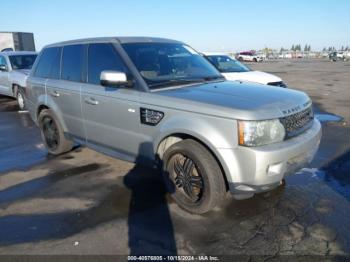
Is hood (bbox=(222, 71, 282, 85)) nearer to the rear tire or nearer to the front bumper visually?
the rear tire

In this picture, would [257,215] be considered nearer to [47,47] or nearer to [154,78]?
[154,78]

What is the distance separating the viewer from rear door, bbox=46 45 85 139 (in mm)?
5258

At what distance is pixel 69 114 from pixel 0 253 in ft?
8.72

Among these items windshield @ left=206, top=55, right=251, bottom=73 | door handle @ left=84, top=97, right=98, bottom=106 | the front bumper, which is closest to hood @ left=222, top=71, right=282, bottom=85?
windshield @ left=206, top=55, right=251, bottom=73

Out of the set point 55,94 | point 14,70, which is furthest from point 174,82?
point 14,70

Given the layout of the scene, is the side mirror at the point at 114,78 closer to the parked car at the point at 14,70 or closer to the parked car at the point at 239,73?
the parked car at the point at 239,73

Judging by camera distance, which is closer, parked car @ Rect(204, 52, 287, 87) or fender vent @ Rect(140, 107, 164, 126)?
fender vent @ Rect(140, 107, 164, 126)

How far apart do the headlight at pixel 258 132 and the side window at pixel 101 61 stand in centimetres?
188

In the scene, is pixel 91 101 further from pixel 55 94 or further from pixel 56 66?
pixel 56 66

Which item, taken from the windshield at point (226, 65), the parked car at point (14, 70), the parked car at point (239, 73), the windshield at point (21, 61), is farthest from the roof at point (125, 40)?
the windshield at point (21, 61)

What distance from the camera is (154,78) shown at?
440 cm

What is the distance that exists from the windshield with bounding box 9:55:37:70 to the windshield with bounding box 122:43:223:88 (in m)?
8.31

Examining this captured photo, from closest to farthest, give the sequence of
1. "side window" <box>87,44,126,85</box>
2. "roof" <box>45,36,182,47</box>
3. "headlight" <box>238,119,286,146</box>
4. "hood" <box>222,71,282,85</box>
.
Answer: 1. "headlight" <box>238,119,286,146</box>
2. "side window" <box>87,44,126,85</box>
3. "roof" <box>45,36,182,47</box>
4. "hood" <box>222,71,282,85</box>

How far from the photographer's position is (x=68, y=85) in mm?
5371
